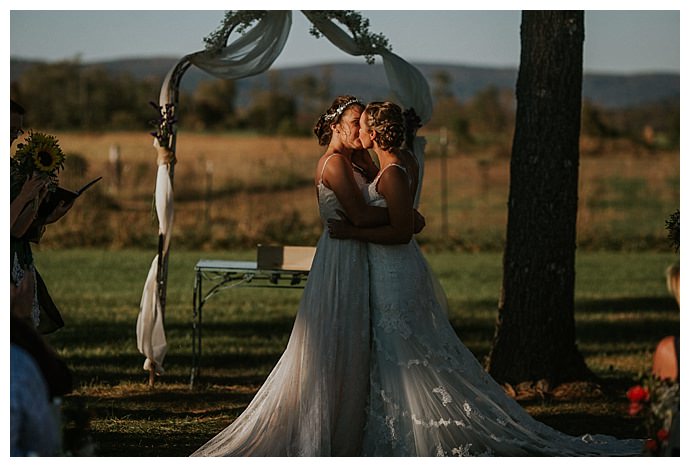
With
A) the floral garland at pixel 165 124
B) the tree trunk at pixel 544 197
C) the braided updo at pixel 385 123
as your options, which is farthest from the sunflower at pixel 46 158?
the tree trunk at pixel 544 197

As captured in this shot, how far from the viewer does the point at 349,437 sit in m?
5.69

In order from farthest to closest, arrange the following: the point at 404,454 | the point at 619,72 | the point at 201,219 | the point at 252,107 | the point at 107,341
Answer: the point at 252,107, the point at 619,72, the point at 201,219, the point at 107,341, the point at 404,454

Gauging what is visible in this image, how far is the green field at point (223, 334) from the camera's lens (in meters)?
6.97

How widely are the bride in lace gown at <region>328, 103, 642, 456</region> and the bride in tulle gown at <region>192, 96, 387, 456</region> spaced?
72 mm

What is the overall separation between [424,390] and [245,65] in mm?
3069

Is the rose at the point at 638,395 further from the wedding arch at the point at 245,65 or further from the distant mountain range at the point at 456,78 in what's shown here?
the distant mountain range at the point at 456,78

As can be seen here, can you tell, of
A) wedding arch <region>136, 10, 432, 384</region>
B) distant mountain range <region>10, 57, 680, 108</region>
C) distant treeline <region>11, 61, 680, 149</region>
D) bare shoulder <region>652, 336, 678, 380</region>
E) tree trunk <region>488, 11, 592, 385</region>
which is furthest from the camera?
distant treeline <region>11, 61, 680, 149</region>

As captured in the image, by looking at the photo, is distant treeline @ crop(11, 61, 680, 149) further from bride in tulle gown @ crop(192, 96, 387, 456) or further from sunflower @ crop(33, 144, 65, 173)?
sunflower @ crop(33, 144, 65, 173)

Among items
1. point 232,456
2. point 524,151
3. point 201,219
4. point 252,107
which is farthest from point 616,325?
point 252,107

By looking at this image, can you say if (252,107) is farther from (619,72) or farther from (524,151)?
(524,151)

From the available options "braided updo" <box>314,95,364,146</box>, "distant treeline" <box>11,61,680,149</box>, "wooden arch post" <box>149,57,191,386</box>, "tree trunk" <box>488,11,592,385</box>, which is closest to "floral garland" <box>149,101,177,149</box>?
"wooden arch post" <box>149,57,191,386</box>

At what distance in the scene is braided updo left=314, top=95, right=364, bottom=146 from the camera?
19.1ft

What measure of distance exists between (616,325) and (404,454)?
20.7 feet
